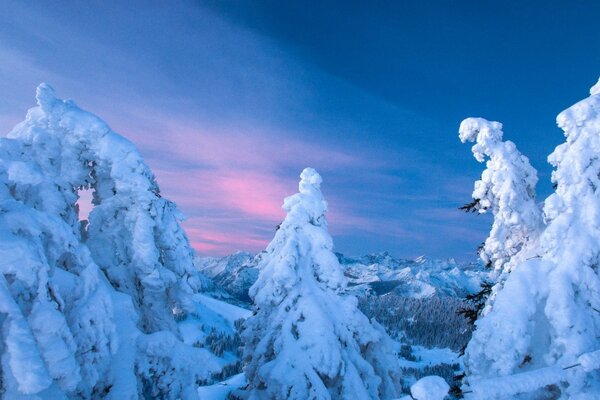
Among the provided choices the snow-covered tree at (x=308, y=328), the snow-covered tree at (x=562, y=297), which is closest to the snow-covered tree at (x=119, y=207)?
the snow-covered tree at (x=308, y=328)

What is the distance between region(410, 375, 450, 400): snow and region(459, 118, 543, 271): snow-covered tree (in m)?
6.28

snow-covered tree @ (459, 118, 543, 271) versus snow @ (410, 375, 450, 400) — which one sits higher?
snow-covered tree @ (459, 118, 543, 271)

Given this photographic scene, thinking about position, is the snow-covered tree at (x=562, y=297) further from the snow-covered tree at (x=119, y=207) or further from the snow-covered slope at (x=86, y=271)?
the snow-covered tree at (x=119, y=207)

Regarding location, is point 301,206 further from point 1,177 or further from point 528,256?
point 1,177

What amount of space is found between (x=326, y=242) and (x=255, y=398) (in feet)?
21.5

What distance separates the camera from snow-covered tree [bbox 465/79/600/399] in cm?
845

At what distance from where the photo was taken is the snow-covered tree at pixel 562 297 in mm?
8453

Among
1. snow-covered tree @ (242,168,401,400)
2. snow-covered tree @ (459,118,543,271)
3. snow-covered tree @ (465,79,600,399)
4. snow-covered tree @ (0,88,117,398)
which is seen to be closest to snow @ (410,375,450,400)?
snow-covered tree @ (465,79,600,399)

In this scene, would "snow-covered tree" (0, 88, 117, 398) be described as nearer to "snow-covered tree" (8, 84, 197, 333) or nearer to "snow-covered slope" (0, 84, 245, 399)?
"snow-covered slope" (0, 84, 245, 399)

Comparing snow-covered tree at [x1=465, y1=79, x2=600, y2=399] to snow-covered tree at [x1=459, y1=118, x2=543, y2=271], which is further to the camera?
snow-covered tree at [x1=459, y1=118, x2=543, y2=271]

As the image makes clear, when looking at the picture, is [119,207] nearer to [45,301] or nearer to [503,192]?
[45,301]

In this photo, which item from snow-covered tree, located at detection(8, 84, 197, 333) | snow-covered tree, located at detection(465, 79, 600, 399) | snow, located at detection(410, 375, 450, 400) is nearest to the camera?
snow, located at detection(410, 375, 450, 400)

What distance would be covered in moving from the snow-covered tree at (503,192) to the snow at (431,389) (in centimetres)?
628

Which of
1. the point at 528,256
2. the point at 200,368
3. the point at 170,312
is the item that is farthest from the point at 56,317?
the point at 528,256
